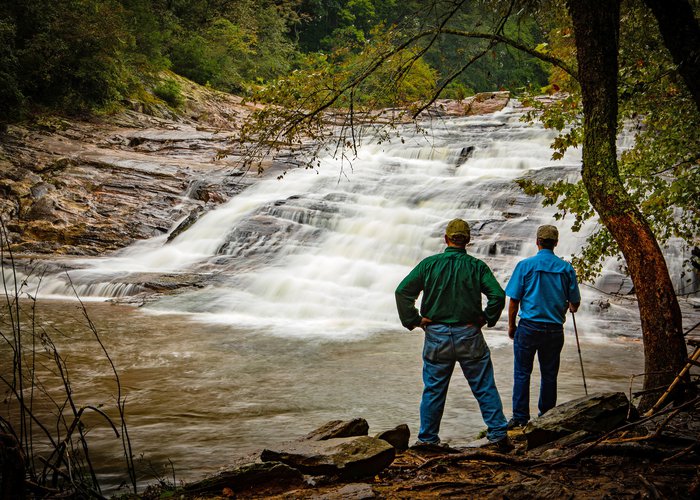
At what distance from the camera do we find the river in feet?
21.1

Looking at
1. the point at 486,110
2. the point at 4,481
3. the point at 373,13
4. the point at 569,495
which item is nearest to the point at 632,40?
the point at 569,495

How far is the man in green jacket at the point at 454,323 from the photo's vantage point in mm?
4629

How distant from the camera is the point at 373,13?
147ft

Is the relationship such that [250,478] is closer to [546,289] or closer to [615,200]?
[546,289]

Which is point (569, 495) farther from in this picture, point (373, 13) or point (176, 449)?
point (373, 13)

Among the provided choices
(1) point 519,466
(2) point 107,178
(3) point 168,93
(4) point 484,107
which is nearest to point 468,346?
(1) point 519,466

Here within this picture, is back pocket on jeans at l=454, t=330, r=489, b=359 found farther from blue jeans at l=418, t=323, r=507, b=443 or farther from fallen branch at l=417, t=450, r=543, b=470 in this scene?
fallen branch at l=417, t=450, r=543, b=470

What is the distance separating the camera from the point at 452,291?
464cm

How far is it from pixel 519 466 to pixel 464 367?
0.92 meters

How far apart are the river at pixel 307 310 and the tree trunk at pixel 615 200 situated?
2044 mm

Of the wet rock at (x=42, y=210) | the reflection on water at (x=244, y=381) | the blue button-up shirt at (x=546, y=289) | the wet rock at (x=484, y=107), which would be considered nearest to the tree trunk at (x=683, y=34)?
the blue button-up shirt at (x=546, y=289)

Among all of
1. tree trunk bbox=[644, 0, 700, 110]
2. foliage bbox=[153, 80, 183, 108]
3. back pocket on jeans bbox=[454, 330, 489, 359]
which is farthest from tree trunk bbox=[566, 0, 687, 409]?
foliage bbox=[153, 80, 183, 108]

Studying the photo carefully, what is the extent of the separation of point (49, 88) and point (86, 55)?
1863mm

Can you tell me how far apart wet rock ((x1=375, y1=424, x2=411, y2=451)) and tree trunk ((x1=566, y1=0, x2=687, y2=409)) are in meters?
1.98
